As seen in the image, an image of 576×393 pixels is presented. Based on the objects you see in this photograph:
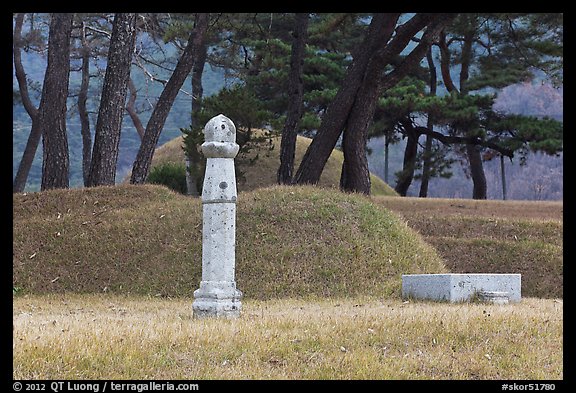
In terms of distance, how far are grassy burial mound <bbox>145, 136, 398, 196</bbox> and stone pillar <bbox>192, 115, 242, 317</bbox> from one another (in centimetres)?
1487

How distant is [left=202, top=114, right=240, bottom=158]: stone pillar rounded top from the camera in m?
9.75

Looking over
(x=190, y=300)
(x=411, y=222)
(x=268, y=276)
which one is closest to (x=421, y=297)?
(x=268, y=276)

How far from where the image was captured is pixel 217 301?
9.50 meters

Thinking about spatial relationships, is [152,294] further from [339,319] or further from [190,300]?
[339,319]

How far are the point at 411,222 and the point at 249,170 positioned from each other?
372 inches

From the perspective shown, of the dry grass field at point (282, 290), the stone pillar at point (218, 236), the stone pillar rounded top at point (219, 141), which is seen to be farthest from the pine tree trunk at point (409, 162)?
the stone pillar at point (218, 236)

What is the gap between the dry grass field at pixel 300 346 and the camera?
284 inches

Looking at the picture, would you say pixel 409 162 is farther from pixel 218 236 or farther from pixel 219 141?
pixel 218 236

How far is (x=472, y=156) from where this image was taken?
3209cm

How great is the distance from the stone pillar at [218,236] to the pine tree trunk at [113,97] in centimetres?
982

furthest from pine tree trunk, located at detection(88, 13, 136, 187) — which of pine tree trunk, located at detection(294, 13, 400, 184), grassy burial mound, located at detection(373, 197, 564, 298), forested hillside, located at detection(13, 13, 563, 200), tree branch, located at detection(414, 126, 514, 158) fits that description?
tree branch, located at detection(414, 126, 514, 158)

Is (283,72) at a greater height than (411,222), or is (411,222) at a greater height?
(283,72)
